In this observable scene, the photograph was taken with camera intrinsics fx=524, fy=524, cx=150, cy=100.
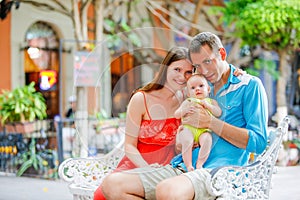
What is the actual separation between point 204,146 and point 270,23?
5.47 m

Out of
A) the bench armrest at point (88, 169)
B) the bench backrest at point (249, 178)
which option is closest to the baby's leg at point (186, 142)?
the bench backrest at point (249, 178)

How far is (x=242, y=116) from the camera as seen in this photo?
2566 mm

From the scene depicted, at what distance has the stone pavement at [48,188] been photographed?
5488mm

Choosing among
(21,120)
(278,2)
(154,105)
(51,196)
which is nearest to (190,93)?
(154,105)

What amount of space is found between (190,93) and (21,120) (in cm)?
625

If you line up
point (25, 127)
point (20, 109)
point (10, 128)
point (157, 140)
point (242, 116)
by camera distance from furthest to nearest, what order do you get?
point (10, 128), point (20, 109), point (25, 127), point (242, 116), point (157, 140)

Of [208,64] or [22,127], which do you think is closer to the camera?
[208,64]

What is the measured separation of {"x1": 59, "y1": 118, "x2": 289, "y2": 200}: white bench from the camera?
8.13ft

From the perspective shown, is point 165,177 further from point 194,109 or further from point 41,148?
point 41,148

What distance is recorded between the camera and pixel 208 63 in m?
2.26

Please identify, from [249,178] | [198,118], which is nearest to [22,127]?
[249,178]

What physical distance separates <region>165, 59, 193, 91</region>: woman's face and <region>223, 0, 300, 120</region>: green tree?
216 inches

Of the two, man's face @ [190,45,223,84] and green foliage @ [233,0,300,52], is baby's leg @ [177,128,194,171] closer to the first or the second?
man's face @ [190,45,223,84]

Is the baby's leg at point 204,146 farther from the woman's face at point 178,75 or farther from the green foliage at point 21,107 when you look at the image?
the green foliage at point 21,107
